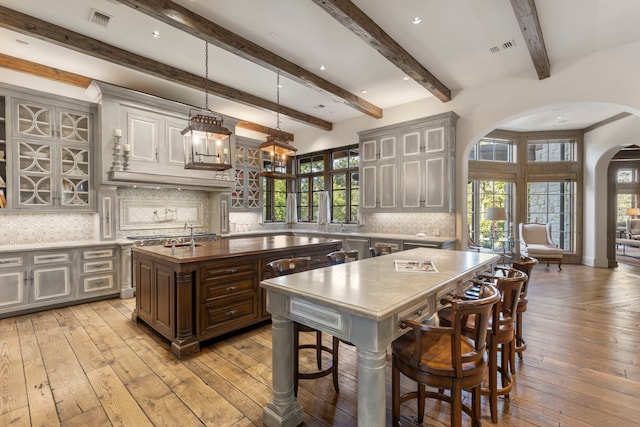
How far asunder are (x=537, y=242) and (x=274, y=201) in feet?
21.1

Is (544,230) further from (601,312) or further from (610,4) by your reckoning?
(610,4)

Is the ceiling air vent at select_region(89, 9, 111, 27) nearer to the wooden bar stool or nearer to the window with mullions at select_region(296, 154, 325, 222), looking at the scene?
the wooden bar stool

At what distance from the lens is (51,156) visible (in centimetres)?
429

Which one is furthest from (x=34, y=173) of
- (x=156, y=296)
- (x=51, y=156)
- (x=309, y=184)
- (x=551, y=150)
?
(x=551, y=150)

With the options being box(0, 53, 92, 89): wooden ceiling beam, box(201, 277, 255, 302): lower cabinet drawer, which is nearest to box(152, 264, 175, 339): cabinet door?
box(201, 277, 255, 302): lower cabinet drawer

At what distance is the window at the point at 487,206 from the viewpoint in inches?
284

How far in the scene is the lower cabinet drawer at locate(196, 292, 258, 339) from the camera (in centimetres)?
294

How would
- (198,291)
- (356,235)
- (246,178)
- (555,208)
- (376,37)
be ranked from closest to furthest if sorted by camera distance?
(198,291) < (376,37) < (356,235) < (246,178) < (555,208)

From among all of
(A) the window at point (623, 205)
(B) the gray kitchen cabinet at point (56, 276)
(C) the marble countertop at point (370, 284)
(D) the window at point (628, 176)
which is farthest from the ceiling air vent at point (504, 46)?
(A) the window at point (623, 205)

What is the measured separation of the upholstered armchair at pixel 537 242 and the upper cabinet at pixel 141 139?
710 centimetres

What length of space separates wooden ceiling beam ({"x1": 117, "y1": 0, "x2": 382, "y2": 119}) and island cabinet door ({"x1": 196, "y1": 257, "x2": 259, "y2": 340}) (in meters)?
2.45

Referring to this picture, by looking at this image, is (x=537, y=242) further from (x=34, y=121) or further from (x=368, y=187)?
(x=34, y=121)

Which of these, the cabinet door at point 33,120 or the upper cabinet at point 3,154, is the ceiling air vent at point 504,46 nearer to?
the cabinet door at point 33,120

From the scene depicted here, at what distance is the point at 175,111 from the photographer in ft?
16.8
